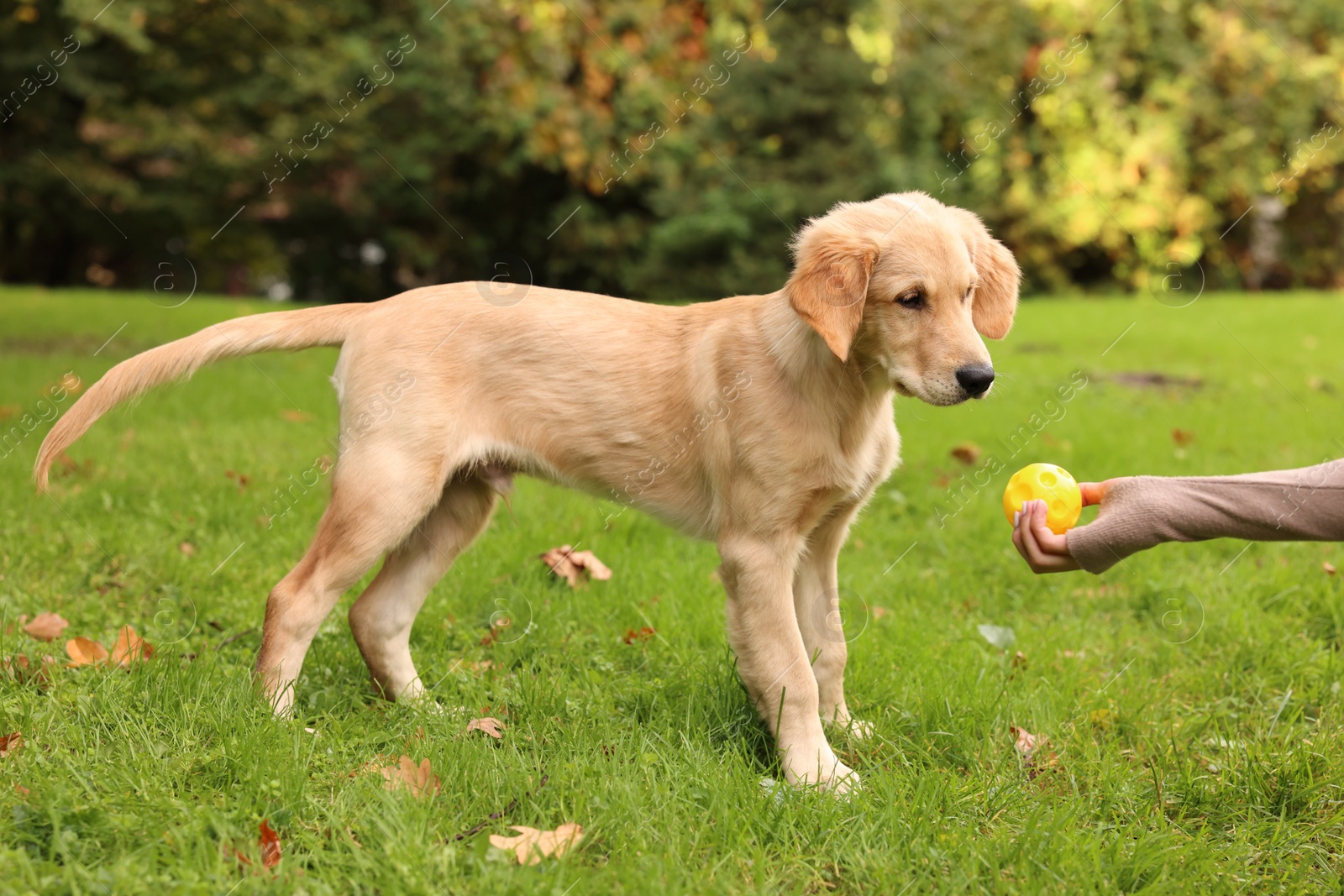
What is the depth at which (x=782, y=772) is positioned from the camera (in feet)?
10.2

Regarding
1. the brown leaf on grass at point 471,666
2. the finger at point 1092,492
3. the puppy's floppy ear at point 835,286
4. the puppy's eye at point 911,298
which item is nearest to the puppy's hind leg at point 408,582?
the brown leaf on grass at point 471,666

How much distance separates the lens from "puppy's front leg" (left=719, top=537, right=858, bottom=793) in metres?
3.07

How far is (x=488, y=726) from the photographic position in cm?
314

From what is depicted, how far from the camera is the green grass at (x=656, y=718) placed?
7.98 ft

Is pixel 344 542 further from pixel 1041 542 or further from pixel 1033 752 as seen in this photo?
pixel 1033 752

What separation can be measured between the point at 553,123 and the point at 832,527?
735cm

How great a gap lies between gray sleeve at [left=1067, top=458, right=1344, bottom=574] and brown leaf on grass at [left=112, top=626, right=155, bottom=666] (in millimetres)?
2769

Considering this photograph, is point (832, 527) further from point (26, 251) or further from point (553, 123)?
point (26, 251)

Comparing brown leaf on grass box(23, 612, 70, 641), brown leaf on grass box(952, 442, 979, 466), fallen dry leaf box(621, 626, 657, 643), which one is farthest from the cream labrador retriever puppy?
brown leaf on grass box(952, 442, 979, 466)

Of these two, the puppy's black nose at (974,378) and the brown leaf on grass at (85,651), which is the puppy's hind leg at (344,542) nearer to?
the brown leaf on grass at (85,651)

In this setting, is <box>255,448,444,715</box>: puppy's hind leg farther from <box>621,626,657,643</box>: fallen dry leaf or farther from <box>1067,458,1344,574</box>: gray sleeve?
<box>1067,458,1344,574</box>: gray sleeve

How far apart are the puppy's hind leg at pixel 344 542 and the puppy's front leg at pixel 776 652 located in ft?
3.28

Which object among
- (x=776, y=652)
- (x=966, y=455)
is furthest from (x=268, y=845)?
(x=966, y=455)

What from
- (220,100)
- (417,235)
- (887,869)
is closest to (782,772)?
(887,869)
